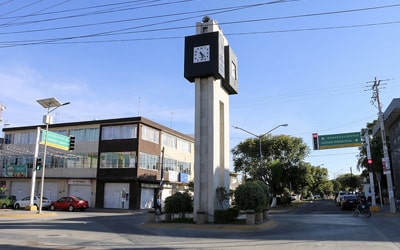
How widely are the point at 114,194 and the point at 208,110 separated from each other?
29.4m

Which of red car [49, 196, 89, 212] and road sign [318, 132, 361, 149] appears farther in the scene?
red car [49, 196, 89, 212]

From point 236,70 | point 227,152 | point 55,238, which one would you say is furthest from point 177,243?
point 236,70

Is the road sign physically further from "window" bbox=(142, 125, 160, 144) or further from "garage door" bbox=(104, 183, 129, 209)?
"garage door" bbox=(104, 183, 129, 209)

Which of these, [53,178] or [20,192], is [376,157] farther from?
[20,192]

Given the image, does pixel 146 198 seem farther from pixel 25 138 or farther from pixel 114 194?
pixel 25 138

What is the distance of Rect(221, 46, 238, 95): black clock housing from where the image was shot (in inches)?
979

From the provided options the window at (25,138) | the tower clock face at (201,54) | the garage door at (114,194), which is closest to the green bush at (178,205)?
the tower clock face at (201,54)

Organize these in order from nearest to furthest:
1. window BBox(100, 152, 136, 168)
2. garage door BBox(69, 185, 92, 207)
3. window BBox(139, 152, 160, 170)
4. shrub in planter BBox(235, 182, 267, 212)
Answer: shrub in planter BBox(235, 182, 267, 212) < window BBox(100, 152, 136, 168) < window BBox(139, 152, 160, 170) < garage door BBox(69, 185, 92, 207)

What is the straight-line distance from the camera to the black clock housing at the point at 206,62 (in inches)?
901

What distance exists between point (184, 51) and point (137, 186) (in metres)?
27.1

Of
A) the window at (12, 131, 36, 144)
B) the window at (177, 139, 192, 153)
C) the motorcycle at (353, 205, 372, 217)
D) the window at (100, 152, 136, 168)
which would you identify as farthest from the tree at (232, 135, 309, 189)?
the window at (12, 131, 36, 144)

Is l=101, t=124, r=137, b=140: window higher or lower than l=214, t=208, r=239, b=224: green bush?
higher

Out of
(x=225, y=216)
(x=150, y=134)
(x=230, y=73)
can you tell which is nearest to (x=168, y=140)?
(x=150, y=134)

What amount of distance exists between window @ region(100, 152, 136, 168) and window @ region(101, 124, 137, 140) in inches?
82.1
